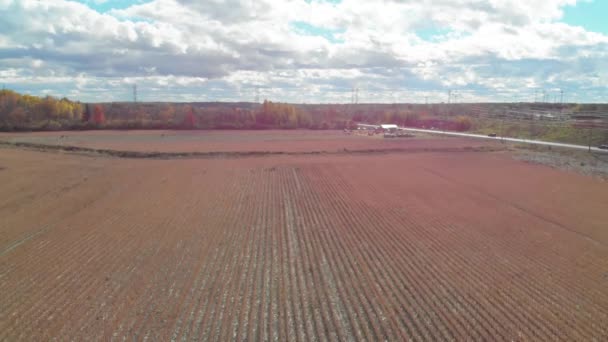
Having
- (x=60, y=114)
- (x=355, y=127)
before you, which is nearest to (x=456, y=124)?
(x=355, y=127)

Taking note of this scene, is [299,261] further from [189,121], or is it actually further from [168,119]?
[168,119]

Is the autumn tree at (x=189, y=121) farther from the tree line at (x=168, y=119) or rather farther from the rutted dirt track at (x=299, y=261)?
the rutted dirt track at (x=299, y=261)

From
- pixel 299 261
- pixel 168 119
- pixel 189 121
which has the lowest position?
pixel 299 261

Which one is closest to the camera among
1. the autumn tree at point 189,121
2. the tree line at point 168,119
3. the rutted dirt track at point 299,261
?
the rutted dirt track at point 299,261

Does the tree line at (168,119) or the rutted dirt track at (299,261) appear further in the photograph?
the tree line at (168,119)

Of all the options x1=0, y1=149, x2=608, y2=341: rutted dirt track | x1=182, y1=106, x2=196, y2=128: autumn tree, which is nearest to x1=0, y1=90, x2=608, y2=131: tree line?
x1=182, y1=106, x2=196, y2=128: autumn tree

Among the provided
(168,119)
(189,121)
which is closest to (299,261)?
(189,121)

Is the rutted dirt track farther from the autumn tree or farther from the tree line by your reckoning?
the tree line

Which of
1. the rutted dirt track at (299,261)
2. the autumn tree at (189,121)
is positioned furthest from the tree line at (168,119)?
the rutted dirt track at (299,261)

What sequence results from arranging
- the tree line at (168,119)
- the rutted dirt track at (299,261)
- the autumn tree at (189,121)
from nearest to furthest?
1. the rutted dirt track at (299,261)
2. the tree line at (168,119)
3. the autumn tree at (189,121)
